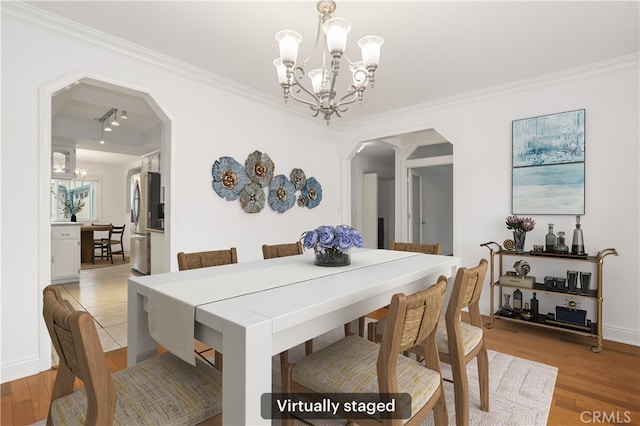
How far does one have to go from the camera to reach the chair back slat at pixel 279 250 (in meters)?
2.54

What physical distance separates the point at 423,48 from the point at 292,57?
1.44 metres

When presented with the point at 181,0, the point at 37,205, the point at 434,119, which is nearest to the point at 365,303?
the point at 181,0

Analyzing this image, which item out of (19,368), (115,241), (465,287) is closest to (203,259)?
(19,368)

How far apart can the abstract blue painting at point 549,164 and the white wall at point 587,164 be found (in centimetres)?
7

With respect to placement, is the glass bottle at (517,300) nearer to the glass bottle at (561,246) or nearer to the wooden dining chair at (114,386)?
the glass bottle at (561,246)

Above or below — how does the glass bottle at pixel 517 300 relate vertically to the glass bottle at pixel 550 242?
below

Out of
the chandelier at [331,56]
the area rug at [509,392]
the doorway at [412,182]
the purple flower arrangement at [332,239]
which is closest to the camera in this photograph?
the chandelier at [331,56]

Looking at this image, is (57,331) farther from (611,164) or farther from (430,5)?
(611,164)

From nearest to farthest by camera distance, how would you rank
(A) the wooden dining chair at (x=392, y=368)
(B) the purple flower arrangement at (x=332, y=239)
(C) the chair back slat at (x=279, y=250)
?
(A) the wooden dining chair at (x=392, y=368), (B) the purple flower arrangement at (x=332, y=239), (C) the chair back slat at (x=279, y=250)

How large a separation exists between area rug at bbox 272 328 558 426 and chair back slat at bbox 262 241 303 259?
0.81 metres

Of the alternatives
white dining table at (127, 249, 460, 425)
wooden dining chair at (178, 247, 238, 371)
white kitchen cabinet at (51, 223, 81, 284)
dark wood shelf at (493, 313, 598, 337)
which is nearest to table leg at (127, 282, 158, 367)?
white dining table at (127, 249, 460, 425)

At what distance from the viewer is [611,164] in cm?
288

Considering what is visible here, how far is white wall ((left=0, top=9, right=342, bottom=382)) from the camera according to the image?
215cm

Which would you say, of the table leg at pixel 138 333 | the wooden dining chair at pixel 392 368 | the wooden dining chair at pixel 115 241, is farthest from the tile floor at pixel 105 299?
the wooden dining chair at pixel 392 368
